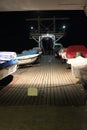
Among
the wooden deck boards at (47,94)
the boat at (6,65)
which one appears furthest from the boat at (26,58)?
the wooden deck boards at (47,94)

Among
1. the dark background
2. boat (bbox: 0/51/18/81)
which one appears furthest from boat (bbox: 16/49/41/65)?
the dark background

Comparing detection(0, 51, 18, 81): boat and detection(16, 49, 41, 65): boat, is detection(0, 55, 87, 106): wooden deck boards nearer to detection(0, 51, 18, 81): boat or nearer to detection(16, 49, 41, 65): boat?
detection(0, 51, 18, 81): boat

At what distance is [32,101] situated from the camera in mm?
7680

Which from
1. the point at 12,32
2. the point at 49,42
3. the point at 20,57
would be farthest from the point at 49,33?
the point at 12,32

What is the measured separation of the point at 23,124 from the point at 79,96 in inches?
110

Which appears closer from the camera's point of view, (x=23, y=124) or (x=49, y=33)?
(x=23, y=124)

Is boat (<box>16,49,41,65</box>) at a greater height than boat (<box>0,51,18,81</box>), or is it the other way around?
boat (<box>0,51,18,81</box>)

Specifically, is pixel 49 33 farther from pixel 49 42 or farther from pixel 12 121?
pixel 12 121

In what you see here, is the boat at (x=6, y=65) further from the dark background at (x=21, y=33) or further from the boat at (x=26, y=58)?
the dark background at (x=21, y=33)

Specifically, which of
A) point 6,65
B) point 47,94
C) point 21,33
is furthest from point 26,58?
point 21,33

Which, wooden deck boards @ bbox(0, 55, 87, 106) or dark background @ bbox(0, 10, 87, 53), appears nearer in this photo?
wooden deck boards @ bbox(0, 55, 87, 106)

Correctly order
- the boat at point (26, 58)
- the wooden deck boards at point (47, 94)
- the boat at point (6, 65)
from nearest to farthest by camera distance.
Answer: the wooden deck boards at point (47, 94)
the boat at point (6, 65)
the boat at point (26, 58)

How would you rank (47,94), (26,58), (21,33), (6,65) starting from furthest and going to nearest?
(21,33) → (26,58) → (6,65) → (47,94)

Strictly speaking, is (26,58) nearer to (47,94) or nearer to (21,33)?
(47,94)
